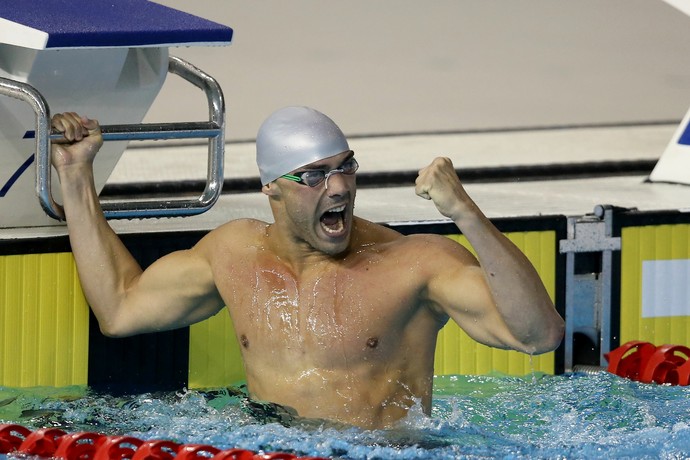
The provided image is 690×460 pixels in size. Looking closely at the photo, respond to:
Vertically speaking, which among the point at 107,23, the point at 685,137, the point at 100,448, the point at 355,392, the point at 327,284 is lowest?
the point at 100,448

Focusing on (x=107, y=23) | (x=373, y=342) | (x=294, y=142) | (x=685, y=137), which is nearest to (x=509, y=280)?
(x=373, y=342)

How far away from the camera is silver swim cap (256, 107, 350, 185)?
2.88 m

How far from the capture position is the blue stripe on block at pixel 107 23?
3.16 m

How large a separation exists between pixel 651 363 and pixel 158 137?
1.38m

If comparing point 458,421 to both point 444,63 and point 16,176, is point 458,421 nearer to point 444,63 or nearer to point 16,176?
point 16,176

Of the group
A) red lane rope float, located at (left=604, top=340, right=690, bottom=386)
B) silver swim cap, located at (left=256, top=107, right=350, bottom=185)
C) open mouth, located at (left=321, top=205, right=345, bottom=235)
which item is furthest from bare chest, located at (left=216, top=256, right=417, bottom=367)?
red lane rope float, located at (left=604, top=340, right=690, bottom=386)

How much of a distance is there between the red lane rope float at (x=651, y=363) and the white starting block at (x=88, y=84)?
3.75 ft

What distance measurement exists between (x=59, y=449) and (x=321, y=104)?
4.34 m

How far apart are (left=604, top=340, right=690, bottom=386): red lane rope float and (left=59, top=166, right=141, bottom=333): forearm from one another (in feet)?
4.26

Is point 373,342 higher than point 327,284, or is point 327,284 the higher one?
point 327,284

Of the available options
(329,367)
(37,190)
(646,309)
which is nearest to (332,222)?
(329,367)

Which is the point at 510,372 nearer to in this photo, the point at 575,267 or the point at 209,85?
the point at 575,267

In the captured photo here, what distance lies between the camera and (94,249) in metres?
3.22

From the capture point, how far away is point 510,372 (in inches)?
148
